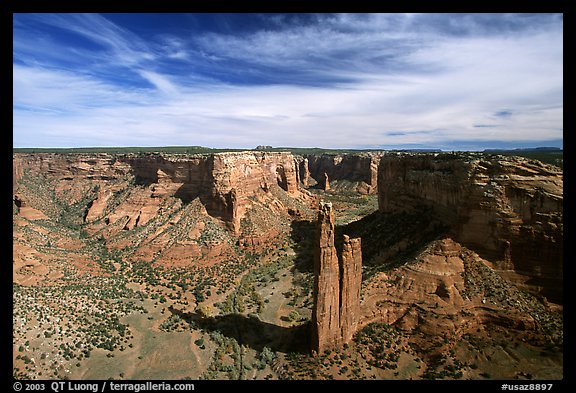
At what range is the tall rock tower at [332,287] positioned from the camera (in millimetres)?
27109

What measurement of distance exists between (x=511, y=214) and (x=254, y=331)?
26.7 metres

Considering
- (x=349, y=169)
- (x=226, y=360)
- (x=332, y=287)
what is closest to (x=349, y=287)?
(x=332, y=287)

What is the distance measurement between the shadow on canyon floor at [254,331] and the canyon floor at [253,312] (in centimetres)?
15

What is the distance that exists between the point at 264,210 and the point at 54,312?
36.1 meters

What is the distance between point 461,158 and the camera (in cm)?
3700

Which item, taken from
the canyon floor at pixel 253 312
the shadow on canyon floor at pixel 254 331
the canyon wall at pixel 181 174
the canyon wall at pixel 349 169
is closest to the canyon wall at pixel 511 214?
the canyon floor at pixel 253 312

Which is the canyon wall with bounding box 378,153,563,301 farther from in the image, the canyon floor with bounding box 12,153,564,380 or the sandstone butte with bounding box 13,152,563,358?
the canyon floor with bounding box 12,153,564,380

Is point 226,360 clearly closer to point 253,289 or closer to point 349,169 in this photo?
point 253,289

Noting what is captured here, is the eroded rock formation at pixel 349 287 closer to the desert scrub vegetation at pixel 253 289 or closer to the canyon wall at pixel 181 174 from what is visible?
the desert scrub vegetation at pixel 253 289

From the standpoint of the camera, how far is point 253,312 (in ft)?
126

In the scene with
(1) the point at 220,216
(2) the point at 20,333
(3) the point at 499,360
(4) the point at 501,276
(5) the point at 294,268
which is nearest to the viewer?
(3) the point at 499,360

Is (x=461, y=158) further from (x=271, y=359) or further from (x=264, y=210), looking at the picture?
(x=264, y=210)

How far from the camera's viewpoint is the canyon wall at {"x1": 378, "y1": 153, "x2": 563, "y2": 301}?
93.3 feet

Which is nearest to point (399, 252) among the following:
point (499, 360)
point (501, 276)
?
point (501, 276)
